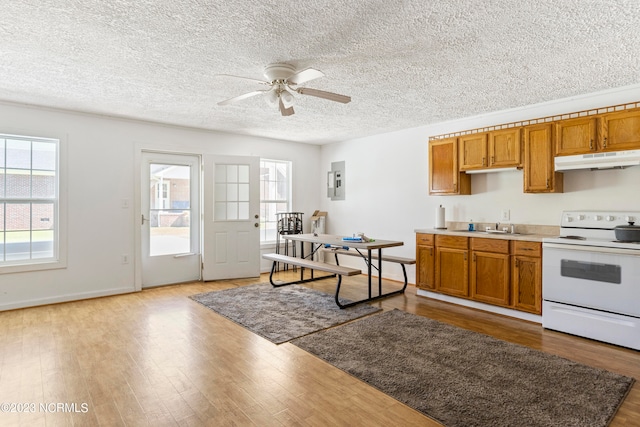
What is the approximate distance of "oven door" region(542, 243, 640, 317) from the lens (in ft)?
9.85

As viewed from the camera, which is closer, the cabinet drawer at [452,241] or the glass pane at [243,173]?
the cabinet drawer at [452,241]

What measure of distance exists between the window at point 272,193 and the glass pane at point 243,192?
2.04 feet

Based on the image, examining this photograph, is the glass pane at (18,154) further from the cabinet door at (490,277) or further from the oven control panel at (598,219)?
the oven control panel at (598,219)

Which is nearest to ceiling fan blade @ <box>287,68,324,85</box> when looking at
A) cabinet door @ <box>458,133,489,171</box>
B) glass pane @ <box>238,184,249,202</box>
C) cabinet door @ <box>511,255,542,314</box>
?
cabinet door @ <box>458,133,489,171</box>

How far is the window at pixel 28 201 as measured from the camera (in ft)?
13.5

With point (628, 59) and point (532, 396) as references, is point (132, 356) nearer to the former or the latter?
point (532, 396)

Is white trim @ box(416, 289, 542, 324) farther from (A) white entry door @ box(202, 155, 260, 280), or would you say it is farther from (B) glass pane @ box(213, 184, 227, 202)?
(B) glass pane @ box(213, 184, 227, 202)

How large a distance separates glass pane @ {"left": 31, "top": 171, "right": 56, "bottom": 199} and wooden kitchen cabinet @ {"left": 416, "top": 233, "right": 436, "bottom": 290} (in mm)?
4779

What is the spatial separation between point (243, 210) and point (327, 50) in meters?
3.64

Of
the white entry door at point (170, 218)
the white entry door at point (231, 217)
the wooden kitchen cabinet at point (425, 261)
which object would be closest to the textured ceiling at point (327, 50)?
the white entry door at point (170, 218)

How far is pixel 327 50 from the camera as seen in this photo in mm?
2680

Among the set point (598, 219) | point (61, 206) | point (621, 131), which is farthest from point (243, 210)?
point (621, 131)

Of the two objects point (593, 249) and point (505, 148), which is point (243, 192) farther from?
point (593, 249)

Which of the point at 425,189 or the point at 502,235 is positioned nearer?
the point at 502,235
